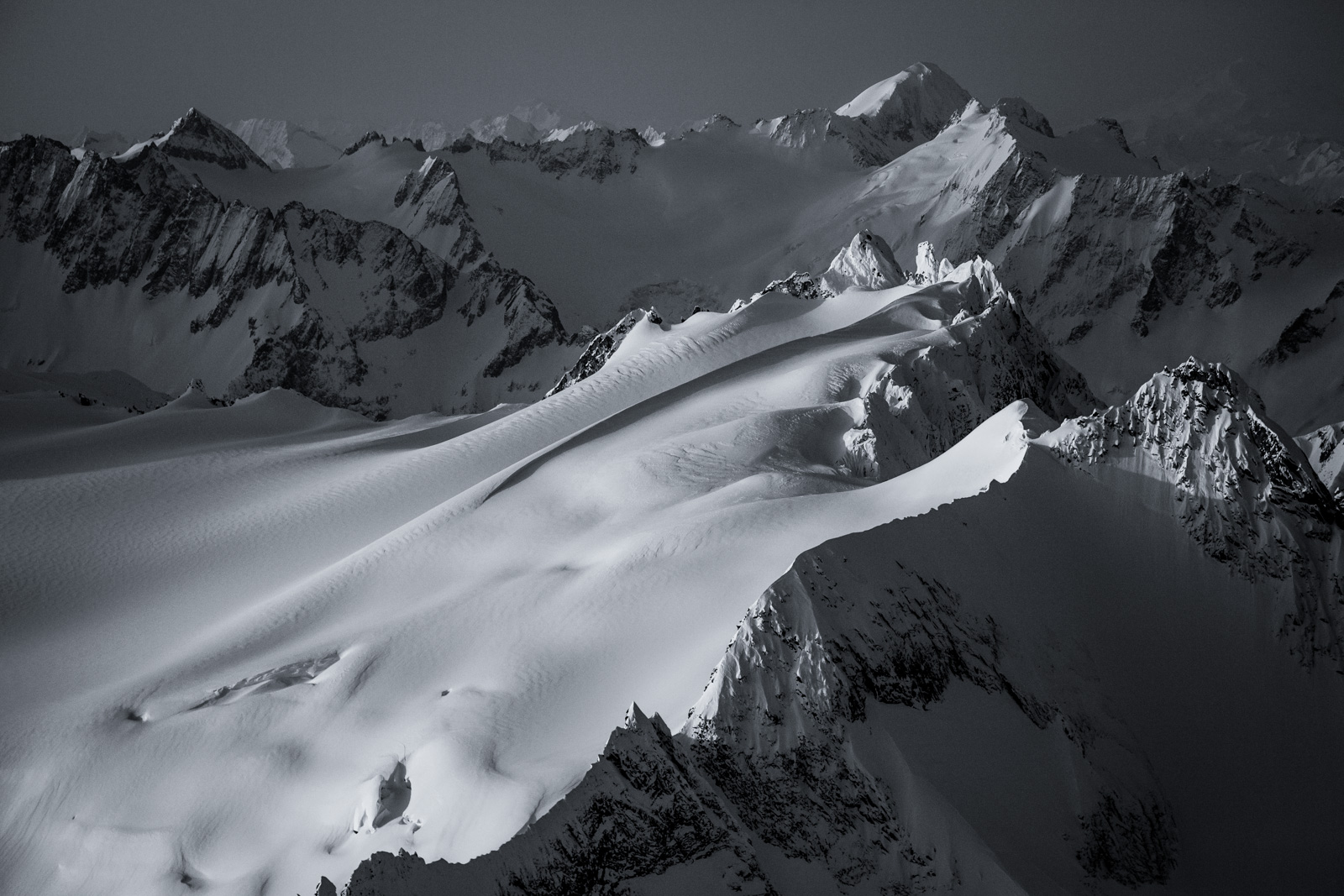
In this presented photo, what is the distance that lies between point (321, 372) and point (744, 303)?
11445cm

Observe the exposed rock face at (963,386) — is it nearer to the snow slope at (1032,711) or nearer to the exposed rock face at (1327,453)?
the snow slope at (1032,711)

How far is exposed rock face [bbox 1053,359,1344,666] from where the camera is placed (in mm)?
32156

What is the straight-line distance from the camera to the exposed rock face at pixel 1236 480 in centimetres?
3216

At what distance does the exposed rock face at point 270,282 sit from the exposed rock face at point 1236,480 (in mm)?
147479

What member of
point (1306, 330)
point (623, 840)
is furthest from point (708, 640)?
point (1306, 330)

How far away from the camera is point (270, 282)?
18088cm

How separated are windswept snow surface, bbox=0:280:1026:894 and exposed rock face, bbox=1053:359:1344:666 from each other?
336 cm

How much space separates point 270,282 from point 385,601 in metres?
156

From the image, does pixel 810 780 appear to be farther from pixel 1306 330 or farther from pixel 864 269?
pixel 1306 330

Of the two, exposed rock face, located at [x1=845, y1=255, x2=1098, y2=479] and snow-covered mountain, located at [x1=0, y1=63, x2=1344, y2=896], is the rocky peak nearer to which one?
exposed rock face, located at [x1=845, y1=255, x2=1098, y2=479]

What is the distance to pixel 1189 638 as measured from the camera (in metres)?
31.2

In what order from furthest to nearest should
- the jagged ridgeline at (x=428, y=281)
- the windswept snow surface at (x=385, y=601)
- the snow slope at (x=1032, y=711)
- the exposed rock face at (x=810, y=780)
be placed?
Answer: the jagged ridgeline at (x=428, y=281) < the windswept snow surface at (x=385, y=601) < the snow slope at (x=1032, y=711) < the exposed rock face at (x=810, y=780)

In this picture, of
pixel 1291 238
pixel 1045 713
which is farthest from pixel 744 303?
pixel 1291 238

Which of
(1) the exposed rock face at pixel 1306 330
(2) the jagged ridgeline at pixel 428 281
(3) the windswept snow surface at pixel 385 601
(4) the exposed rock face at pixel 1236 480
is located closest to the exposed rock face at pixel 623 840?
(3) the windswept snow surface at pixel 385 601
